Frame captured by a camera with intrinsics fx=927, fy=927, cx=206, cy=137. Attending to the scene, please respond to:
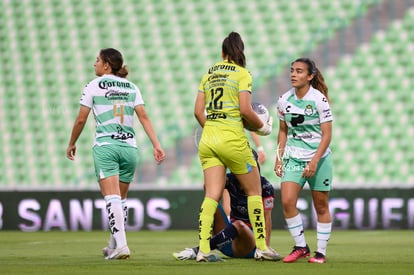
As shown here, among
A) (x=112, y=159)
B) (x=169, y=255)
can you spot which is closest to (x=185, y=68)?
(x=169, y=255)

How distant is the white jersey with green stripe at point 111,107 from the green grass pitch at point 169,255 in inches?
40.9

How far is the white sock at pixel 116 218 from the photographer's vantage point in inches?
303

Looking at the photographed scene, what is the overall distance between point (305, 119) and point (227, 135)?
0.74 meters

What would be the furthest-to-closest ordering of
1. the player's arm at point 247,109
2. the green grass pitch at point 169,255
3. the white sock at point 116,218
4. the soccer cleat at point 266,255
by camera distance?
the white sock at point 116,218 < the soccer cleat at point 266,255 < the player's arm at point 247,109 < the green grass pitch at point 169,255

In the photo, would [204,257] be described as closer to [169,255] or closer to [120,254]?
[120,254]

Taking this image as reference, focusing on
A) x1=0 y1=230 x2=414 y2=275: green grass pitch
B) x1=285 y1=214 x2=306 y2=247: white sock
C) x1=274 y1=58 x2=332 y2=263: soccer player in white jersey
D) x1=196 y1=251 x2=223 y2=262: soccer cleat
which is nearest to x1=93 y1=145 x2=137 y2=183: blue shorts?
x1=0 y1=230 x2=414 y2=275: green grass pitch

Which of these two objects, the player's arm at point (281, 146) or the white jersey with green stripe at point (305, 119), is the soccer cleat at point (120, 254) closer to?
the player's arm at point (281, 146)

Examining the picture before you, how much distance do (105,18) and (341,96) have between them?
16.6 feet

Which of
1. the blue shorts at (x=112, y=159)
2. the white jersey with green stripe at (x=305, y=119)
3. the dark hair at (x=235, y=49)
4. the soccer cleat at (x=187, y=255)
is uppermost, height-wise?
the dark hair at (x=235, y=49)

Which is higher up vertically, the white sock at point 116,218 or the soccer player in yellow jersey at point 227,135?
the soccer player in yellow jersey at point 227,135

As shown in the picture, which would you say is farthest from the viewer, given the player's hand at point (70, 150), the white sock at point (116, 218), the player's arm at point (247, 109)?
the player's hand at point (70, 150)

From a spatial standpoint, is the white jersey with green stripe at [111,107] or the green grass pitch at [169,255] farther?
the white jersey with green stripe at [111,107]

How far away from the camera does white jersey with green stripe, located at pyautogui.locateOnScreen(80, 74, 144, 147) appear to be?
25.6 ft

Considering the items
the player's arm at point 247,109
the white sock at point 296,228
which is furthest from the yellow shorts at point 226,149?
the white sock at point 296,228
